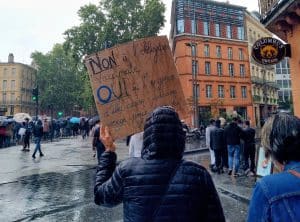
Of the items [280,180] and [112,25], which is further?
[112,25]

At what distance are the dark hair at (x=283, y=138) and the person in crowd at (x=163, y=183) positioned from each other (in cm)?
50

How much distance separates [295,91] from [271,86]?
166 ft

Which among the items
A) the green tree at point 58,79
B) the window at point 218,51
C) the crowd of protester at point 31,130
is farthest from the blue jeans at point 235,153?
the green tree at point 58,79

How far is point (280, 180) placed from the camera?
60.9 inches

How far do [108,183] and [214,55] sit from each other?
4869 centimetres

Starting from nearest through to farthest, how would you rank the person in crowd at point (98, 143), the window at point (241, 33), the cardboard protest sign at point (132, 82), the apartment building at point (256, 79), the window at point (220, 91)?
the cardboard protest sign at point (132, 82)
the person in crowd at point (98, 143)
the window at point (220, 91)
the window at point (241, 33)
the apartment building at point (256, 79)

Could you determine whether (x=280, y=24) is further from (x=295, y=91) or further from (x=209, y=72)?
(x=209, y=72)

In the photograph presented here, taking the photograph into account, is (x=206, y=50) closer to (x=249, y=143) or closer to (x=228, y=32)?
(x=228, y=32)

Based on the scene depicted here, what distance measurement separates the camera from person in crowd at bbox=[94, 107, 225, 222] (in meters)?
1.98

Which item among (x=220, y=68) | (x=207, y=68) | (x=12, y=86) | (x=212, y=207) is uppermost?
(x=12, y=86)

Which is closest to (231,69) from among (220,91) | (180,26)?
(220,91)

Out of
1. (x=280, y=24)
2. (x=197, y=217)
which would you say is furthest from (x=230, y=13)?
(x=197, y=217)

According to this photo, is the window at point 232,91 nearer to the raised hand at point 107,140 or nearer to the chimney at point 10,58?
the raised hand at point 107,140

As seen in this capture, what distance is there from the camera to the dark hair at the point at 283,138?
1.68m
